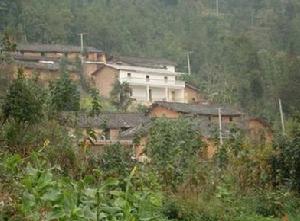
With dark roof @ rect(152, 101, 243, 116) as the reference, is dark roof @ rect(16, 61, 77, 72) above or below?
above

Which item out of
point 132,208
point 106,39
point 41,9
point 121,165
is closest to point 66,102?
point 121,165

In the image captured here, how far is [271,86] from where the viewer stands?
39.8m

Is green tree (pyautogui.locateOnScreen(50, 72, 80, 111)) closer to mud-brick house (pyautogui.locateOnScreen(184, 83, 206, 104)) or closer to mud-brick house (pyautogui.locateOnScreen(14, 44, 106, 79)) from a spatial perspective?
mud-brick house (pyautogui.locateOnScreen(14, 44, 106, 79))

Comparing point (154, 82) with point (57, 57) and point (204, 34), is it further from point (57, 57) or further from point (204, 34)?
point (204, 34)

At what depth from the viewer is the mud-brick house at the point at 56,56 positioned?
42312 mm

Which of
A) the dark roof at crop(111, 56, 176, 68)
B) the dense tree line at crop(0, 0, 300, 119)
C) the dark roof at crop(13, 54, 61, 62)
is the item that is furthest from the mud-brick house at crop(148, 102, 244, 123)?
the dark roof at crop(111, 56, 176, 68)

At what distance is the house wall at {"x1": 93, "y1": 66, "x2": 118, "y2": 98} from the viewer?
142 feet

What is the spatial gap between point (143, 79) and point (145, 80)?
23 cm

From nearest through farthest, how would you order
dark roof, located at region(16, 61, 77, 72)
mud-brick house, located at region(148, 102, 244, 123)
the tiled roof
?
mud-brick house, located at region(148, 102, 244, 123)
dark roof, located at region(16, 61, 77, 72)
the tiled roof

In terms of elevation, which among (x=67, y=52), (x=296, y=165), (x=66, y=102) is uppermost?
(x=67, y=52)

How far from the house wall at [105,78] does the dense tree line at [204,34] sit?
20.8 feet

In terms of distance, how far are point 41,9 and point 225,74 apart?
612 inches

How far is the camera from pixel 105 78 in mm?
43781

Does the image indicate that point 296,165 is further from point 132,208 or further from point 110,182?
point 110,182
